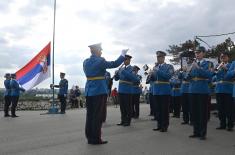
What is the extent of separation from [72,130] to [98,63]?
327 centimetres

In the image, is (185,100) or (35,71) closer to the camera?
(185,100)

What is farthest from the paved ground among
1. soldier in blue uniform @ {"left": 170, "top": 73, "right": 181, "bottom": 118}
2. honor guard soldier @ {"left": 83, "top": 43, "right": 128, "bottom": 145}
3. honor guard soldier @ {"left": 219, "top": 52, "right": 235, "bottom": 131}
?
soldier in blue uniform @ {"left": 170, "top": 73, "right": 181, "bottom": 118}

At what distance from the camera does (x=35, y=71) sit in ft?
61.7

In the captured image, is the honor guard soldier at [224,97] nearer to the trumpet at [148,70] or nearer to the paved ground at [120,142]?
the paved ground at [120,142]

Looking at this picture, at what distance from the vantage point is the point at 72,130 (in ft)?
36.1

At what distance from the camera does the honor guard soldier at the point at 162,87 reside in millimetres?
10227

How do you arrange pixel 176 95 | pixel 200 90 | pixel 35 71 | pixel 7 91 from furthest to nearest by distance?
pixel 35 71 < pixel 7 91 < pixel 176 95 < pixel 200 90

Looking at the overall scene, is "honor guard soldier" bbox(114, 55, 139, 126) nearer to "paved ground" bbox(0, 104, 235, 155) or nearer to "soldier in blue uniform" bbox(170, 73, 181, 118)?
"paved ground" bbox(0, 104, 235, 155)

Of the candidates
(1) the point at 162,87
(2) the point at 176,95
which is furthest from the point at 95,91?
(2) the point at 176,95

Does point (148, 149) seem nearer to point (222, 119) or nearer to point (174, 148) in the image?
point (174, 148)

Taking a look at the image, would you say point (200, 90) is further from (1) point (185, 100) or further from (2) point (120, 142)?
(1) point (185, 100)

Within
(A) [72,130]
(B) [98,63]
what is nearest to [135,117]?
(A) [72,130]

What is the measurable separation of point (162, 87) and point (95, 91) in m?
2.54

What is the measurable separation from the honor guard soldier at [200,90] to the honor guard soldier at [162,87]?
102 centimetres
